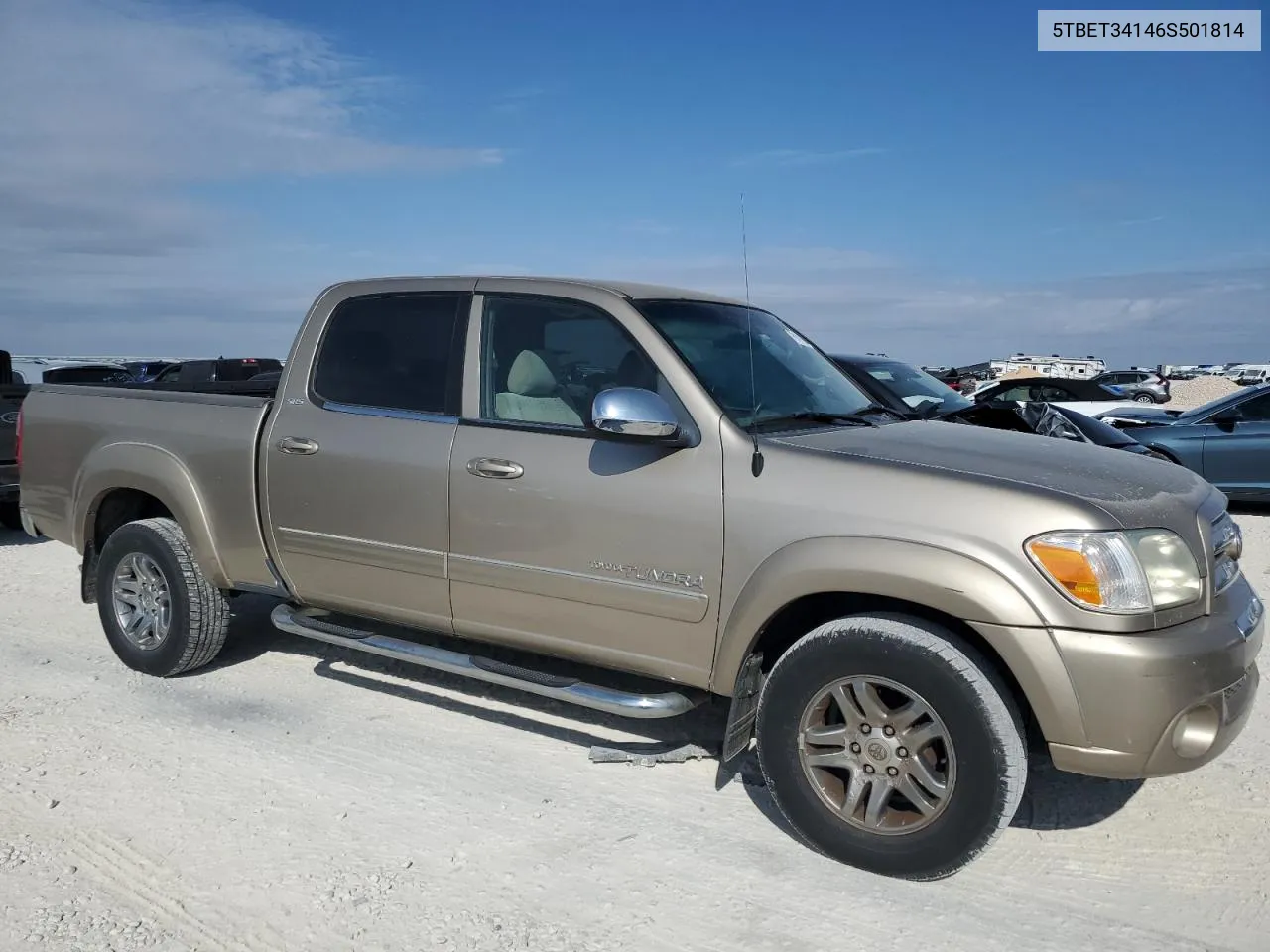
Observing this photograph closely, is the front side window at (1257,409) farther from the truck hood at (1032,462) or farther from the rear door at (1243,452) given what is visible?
the truck hood at (1032,462)

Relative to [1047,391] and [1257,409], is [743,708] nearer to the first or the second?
[1257,409]

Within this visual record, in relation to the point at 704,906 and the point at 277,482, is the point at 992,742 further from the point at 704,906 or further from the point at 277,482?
the point at 277,482

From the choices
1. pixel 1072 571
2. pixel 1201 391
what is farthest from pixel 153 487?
pixel 1201 391

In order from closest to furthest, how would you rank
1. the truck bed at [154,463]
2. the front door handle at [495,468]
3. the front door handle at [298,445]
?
1. the front door handle at [495,468]
2. the front door handle at [298,445]
3. the truck bed at [154,463]

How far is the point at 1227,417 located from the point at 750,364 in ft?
29.6

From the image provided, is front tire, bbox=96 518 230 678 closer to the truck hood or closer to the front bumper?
the truck hood

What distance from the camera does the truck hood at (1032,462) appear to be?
10.9 feet

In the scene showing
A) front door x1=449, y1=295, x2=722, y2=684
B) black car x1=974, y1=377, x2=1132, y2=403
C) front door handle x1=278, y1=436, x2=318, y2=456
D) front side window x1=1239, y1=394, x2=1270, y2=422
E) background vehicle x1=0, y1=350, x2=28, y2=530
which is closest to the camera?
front door x1=449, y1=295, x2=722, y2=684

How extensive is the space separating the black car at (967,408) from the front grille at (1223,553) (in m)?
4.56

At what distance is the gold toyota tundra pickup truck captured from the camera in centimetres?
318

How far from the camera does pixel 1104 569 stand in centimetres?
311

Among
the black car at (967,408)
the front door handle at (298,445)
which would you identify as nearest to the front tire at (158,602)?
the front door handle at (298,445)

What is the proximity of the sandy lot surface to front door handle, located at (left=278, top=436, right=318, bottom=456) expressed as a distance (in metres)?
1.24

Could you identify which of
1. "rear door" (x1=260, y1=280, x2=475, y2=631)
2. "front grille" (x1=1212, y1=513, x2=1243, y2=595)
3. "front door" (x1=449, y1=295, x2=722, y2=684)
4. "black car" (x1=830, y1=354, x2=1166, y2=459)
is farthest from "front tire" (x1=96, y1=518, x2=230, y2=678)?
"black car" (x1=830, y1=354, x2=1166, y2=459)
